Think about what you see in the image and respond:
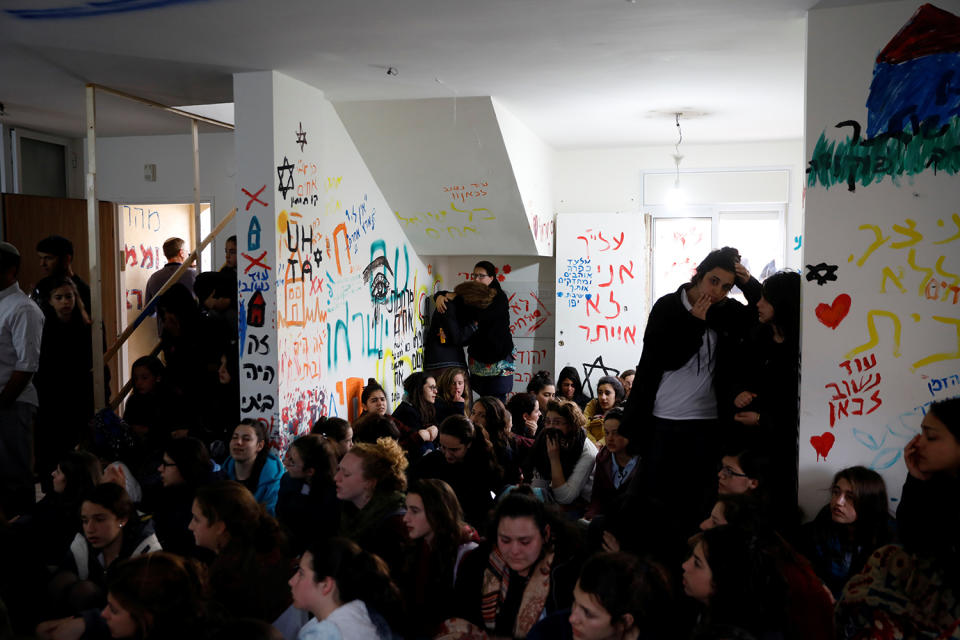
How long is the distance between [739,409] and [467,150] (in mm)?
3296

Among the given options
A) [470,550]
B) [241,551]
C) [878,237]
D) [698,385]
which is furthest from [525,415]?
[241,551]

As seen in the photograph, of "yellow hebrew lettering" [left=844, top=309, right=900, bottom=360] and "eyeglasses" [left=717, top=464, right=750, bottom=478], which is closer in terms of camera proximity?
"eyeglasses" [left=717, top=464, right=750, bottom=478]

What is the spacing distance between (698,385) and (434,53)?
7.47ft

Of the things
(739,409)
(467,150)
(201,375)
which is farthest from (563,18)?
(201,375)

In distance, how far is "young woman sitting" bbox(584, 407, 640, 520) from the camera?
3947 mm

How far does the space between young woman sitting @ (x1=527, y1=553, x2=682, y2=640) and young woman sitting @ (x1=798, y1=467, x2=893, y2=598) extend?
120cm

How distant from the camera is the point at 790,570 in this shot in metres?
2.38

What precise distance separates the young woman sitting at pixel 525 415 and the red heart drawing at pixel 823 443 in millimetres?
2016

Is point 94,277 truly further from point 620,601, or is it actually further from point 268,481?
point 620,601

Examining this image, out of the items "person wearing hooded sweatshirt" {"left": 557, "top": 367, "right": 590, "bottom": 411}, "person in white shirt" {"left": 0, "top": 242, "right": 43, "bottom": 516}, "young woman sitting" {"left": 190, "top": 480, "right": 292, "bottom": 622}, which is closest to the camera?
"young woman sitting" {"left": 190, "top": 480, "right": 292, "bottom": 622}

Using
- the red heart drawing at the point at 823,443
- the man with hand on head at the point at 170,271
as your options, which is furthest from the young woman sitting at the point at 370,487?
the man with hand on head at the point at 170,271

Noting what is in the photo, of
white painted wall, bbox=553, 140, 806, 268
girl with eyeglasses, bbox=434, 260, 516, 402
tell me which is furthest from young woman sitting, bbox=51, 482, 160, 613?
white painted wall, bbox=553, 140, 806, 268

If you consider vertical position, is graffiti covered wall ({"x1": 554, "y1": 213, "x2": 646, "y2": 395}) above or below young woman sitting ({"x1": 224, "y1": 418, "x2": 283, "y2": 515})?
above

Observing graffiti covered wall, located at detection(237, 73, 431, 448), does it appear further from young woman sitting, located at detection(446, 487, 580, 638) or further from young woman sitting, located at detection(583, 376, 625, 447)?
young woman sitting, located at detection(446, 487, 580, 638)
